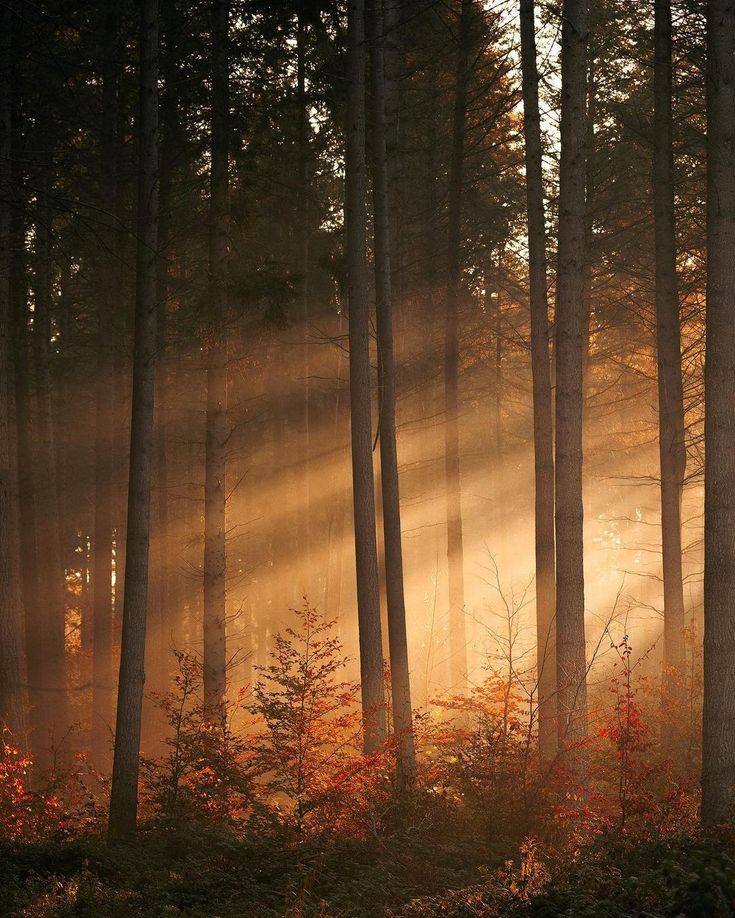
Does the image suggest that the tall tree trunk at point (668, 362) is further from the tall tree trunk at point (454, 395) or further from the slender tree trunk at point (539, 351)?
the tall tree trunk at point (454, 395)

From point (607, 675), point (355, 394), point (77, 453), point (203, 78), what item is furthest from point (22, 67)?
point (607, 675)

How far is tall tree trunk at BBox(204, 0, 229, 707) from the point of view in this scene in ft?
43.4

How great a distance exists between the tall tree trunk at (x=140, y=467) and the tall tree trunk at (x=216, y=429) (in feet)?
7.15

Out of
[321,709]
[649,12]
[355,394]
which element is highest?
[649,12]

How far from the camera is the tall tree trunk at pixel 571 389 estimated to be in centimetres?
984

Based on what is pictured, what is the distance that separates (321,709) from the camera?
1066 cm

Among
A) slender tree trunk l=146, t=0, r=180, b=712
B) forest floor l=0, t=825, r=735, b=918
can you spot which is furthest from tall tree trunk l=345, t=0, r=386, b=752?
slender tree trunk l=146, t=0, r=180, b=712

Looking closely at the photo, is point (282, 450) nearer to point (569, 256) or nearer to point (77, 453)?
point (77, 453)

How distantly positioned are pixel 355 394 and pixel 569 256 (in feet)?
12.1

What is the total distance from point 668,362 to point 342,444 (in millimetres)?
9597

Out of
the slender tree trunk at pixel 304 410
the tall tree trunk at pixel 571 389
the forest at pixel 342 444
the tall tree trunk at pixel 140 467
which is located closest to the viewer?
the forest at pixel 342 444

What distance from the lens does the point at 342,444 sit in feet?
73.2

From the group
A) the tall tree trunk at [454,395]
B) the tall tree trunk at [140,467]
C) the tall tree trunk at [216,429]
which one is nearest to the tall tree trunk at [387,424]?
the tall tree trunk at [216,429]

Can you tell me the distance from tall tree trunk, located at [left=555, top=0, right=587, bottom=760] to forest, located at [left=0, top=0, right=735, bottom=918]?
4 cm
